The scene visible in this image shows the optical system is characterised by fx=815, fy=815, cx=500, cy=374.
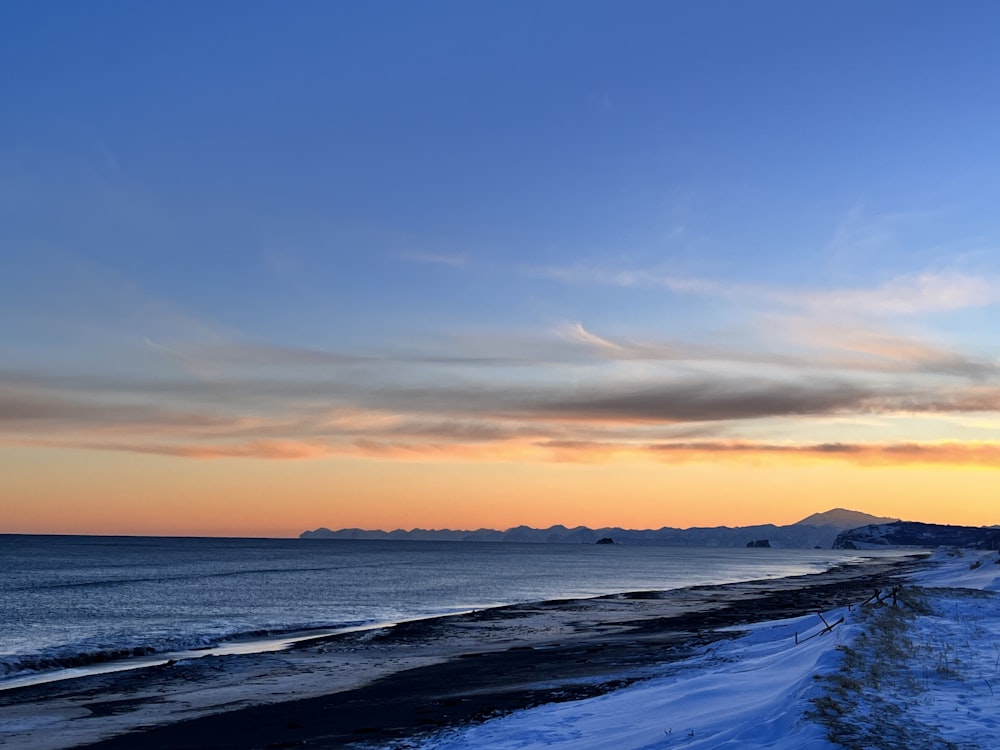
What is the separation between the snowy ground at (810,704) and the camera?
14125 mm

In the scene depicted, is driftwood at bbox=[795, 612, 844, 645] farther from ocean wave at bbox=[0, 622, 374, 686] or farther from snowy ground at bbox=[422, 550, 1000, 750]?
ocean wave at bbox=[0, 622, 374, 686]

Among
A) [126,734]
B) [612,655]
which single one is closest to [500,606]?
[612,655]

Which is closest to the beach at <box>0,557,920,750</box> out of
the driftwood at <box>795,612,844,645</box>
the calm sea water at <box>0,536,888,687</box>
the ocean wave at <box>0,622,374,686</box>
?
the driftwood at <box>795,612,844,645</box>

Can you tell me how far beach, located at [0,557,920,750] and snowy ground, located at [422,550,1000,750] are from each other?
2789 millimetres

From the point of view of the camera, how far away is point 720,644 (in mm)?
34312

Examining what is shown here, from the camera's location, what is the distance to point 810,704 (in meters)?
15.2

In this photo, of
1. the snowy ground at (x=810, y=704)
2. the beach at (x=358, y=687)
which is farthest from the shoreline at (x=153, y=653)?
the snowy ground at (x=810, y=704)

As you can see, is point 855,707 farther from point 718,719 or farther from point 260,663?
point 260,663

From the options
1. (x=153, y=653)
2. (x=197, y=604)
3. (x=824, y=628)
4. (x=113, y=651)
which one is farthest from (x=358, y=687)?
(x=197, y=604)

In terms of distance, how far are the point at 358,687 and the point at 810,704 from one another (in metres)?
17.4

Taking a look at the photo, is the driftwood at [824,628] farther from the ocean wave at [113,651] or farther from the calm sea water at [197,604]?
the calm sea water at [197,604]

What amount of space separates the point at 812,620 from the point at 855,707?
1914cm

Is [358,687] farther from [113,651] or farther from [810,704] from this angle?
[113,651]

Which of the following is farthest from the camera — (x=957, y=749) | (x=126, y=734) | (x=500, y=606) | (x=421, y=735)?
(x=500, y=606)
